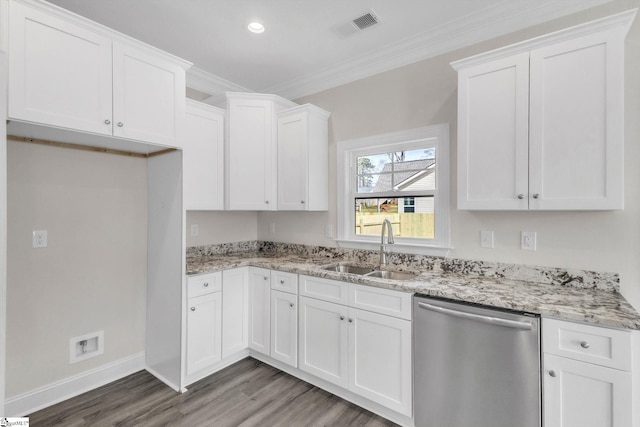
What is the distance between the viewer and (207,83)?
3209 mm

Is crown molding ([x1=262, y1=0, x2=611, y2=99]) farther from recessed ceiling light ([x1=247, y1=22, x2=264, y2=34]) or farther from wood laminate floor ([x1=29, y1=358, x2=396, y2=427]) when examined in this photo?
wood laminate floor ([x1=29, y1=358, x2=396, y2=427])

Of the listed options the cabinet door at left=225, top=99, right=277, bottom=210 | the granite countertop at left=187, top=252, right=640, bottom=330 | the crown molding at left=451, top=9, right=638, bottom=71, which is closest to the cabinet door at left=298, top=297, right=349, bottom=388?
the granite countertop at left=187, top=252, right=640, bottom=330

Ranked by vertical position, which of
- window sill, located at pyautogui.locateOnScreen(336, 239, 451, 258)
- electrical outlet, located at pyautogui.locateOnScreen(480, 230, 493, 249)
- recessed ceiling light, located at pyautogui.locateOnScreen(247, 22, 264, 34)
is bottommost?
window sill, located at pyautogui.locateOnScreen(336, 239, 451, 258)

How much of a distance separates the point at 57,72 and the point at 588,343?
3.08 m

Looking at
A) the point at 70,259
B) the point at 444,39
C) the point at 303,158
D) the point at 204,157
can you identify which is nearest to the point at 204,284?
the point at 70,259

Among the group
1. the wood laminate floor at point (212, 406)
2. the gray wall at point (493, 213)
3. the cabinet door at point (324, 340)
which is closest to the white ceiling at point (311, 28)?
the gray wall at point (493, 213)

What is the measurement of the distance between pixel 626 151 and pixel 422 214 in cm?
130

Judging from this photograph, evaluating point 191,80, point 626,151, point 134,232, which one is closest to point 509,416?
point 626,151

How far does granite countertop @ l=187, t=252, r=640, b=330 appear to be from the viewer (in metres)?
1.45

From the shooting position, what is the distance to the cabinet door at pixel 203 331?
2.48 metres

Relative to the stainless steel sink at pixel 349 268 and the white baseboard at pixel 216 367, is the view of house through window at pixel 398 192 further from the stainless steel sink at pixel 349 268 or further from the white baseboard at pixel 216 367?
the white baseboard at pixel 216 367

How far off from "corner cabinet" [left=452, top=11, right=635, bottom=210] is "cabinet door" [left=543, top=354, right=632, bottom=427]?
819 mm

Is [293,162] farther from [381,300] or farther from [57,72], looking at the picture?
[57,72]

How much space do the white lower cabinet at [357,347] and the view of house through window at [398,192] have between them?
33.5 inches
